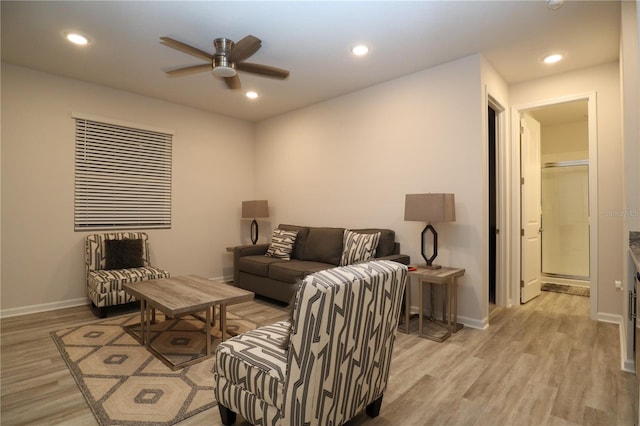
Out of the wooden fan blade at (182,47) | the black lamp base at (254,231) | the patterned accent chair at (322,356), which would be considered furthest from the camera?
the black lamp base at (254,231)

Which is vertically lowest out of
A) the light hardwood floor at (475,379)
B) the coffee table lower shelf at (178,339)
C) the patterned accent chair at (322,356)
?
the light hardwood floor at (475,379)

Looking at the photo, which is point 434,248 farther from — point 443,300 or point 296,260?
point 296,260

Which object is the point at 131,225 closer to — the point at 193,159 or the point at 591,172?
the point at 193,159

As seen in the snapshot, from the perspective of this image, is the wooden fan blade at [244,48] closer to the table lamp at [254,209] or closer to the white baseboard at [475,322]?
the table lamp at [254,209]

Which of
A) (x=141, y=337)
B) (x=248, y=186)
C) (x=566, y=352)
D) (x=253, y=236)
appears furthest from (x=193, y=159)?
(x=566, y=352)

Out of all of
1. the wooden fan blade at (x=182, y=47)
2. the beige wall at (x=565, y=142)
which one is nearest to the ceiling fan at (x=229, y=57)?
the wooden fan blade at (x=182, y=47)

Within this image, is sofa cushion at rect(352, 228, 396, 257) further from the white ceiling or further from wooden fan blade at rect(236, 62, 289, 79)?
wooden fan blade at rect(236, 62, 289, 79)

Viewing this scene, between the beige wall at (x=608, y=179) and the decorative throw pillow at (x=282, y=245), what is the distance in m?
3.51

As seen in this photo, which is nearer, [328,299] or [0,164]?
[328,299]

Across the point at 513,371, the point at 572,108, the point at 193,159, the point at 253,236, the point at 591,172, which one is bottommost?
the point at 513,371

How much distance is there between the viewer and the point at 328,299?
131cm

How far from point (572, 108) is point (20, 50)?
6689mm

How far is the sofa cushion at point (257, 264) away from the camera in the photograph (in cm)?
417

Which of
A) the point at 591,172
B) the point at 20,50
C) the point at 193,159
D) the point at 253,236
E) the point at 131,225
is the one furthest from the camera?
the point at 253,236
